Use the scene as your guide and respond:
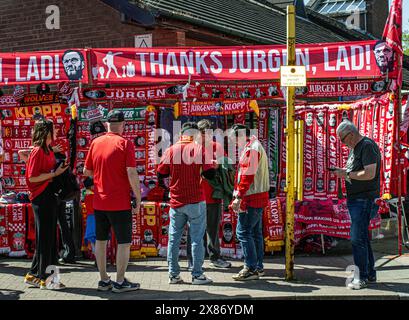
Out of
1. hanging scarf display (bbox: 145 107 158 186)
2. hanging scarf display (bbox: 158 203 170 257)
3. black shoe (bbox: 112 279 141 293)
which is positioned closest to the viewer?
black shoe (bbox: 112 279 141 293)

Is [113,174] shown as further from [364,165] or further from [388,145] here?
[388,145]

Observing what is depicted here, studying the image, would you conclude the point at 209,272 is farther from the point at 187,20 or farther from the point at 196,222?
the point at 187,20

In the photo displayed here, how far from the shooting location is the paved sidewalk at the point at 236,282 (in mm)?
6414

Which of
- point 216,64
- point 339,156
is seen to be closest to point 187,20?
point 216,64

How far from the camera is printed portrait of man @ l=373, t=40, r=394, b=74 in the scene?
7914 millimetres

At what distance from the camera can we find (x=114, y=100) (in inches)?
339

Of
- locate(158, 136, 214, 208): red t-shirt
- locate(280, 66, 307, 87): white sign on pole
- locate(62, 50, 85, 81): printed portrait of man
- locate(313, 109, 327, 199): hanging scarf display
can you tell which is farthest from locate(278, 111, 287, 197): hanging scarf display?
locate(62, 50, 85, 81): printed portrait of man

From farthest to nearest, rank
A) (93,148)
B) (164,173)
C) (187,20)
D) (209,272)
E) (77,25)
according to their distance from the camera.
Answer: (77,25) → (187,20) → (209,272) → (164,173) → (93,148)

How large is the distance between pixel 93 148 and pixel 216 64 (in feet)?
8.30

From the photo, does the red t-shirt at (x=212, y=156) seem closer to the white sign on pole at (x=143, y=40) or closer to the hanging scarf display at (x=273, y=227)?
the hanging scarf display at (x=273, y=227)

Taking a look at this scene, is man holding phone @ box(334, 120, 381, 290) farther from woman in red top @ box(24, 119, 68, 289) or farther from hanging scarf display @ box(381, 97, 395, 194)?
woman in red top @ box(24, 119, 68, 289)

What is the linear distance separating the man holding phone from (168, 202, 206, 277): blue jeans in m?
1.64

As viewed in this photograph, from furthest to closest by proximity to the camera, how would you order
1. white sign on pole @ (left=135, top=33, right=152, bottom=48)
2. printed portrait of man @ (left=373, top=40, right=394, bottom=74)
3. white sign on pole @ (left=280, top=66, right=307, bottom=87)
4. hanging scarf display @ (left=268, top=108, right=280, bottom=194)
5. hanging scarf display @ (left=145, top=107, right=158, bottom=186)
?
1. white sign on pole @ (left=135, top=33, right=152, bottom=48)
2. hanging scarf display @ (left=268, top=108, right=280, bottom=194)
3. hanging scarf display @ (left=145, top=107, right=158, bottom=186)
4. printed portrait of man @ (left=373, top=40, right=394, bottom=74)
5. white sign on pole @ (left=280, top=66, right=307, bottom=87)

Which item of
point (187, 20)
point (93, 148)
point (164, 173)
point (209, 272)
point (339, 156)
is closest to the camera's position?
point (93, 148)
